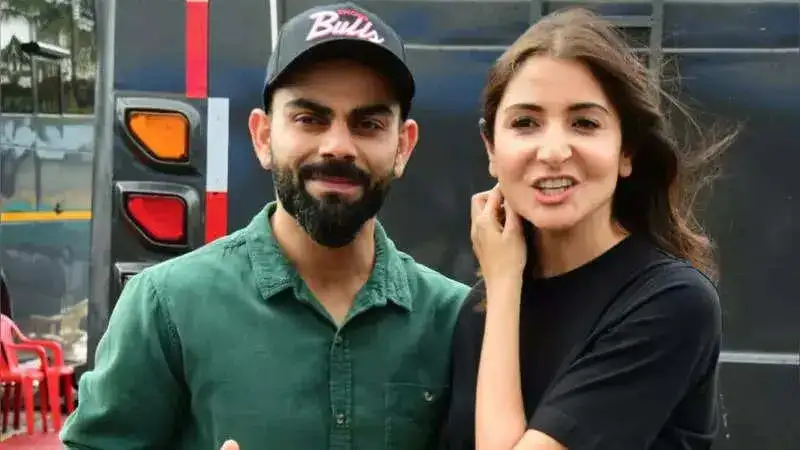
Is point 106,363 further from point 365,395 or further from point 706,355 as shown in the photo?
point 706,355

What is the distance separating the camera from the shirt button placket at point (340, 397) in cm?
158

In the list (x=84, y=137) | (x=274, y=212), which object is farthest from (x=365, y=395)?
(x=84, y=137)

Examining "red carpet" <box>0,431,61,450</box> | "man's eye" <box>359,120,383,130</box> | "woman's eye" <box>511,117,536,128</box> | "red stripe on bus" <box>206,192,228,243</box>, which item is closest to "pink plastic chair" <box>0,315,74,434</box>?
"red carpet" <box>0,431,61,450</box>

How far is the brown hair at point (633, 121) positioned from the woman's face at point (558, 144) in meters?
0.03

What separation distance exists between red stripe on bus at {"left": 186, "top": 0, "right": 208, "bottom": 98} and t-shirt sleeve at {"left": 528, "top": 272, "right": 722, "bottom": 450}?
5.71 ft

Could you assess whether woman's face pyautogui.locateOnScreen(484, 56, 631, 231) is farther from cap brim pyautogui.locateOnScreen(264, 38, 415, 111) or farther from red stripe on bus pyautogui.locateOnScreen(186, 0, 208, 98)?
red stripe on bus pyautogui.locateOnScreen(186, 0, 208, 98)

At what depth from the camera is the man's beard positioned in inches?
62.3

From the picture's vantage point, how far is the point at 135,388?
5.08ft

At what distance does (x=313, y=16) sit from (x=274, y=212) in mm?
361

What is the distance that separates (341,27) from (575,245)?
Result: 536mm

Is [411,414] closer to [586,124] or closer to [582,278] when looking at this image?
[582,278]

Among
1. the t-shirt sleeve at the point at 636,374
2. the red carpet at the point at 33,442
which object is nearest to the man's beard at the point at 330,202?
the t-shirt sleeve at the point at 636,374

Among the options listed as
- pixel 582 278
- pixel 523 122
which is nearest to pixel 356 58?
pixel 523 122

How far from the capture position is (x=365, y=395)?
1612mm
